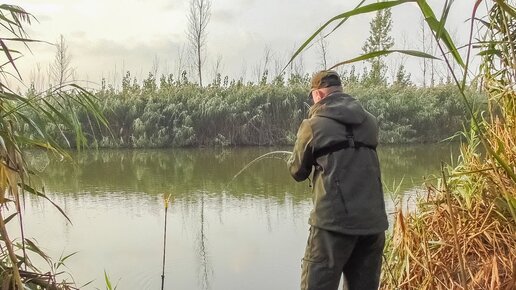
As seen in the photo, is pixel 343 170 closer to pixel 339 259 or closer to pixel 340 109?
pixel 340 109

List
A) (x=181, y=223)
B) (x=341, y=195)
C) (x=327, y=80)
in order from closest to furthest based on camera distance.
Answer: (x=341, y=195)
(x=327, y=80)
(x=181, y=223)

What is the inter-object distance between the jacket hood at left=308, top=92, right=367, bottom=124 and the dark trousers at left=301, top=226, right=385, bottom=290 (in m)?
0.42

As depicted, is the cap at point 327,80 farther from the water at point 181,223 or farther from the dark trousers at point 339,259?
the water at point 181,223

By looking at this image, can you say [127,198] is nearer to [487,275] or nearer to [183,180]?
[183,180]

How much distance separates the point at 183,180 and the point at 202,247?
374cm

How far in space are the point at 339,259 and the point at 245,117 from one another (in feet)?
38.8

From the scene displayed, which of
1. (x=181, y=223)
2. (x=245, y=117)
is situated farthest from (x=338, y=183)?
(x=245, y=117)

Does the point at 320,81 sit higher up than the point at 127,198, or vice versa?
the point at 320,81

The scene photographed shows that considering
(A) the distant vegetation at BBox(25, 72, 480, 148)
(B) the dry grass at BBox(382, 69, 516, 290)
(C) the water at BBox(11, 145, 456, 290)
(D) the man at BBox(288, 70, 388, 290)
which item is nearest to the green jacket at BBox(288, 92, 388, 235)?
(D) the man at BBox(288, 70, 388, 290)

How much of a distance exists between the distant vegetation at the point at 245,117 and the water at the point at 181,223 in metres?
3.88

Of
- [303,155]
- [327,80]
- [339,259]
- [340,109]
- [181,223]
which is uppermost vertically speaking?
[327,80]

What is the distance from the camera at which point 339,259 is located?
6.57 feet

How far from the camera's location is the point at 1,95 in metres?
1.19

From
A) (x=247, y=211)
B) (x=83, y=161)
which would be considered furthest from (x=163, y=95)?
(x=247, y=211)
